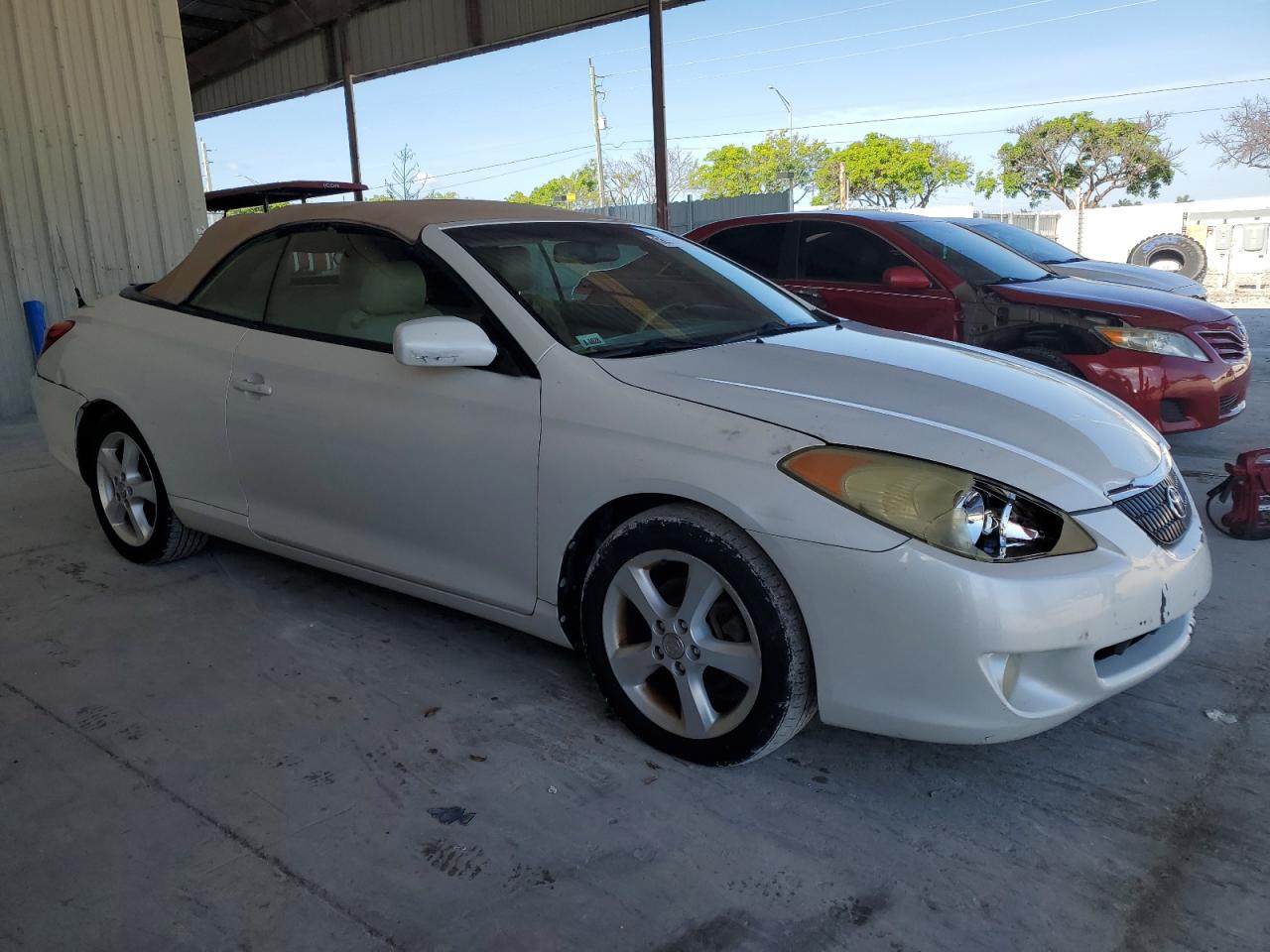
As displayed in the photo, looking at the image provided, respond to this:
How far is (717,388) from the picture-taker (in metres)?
2.48

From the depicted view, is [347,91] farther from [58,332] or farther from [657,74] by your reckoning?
[58,332]

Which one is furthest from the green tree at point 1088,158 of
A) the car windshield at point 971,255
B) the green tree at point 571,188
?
the car windshield at point 971,255

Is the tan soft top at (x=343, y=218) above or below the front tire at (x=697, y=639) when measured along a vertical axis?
above

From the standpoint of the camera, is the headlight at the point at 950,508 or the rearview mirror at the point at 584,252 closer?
the headlight at the point at 950,508

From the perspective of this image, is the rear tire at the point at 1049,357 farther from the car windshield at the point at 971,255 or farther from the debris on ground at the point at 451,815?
the debris on ground at the point at 451,815

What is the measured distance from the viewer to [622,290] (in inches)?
123

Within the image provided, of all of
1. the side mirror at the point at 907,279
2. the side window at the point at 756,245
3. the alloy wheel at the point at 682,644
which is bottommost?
the alloy wheel at the point at 682,644

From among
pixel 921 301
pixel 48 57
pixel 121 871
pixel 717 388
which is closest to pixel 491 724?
pixel 121 871

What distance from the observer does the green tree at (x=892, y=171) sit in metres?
48.9

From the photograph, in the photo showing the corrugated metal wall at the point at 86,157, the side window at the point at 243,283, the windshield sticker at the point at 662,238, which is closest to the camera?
the side window at the point at 243,283

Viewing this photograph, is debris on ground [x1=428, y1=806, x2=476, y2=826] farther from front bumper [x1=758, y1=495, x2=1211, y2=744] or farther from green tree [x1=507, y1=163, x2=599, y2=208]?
green tree [x1=507, y1=163, x2=599, y2=208]

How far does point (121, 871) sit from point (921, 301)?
16.1 ft

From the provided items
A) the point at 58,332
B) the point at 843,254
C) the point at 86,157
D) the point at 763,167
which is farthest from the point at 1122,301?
the point at 763,167

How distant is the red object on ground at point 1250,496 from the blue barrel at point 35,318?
8.31 meters
